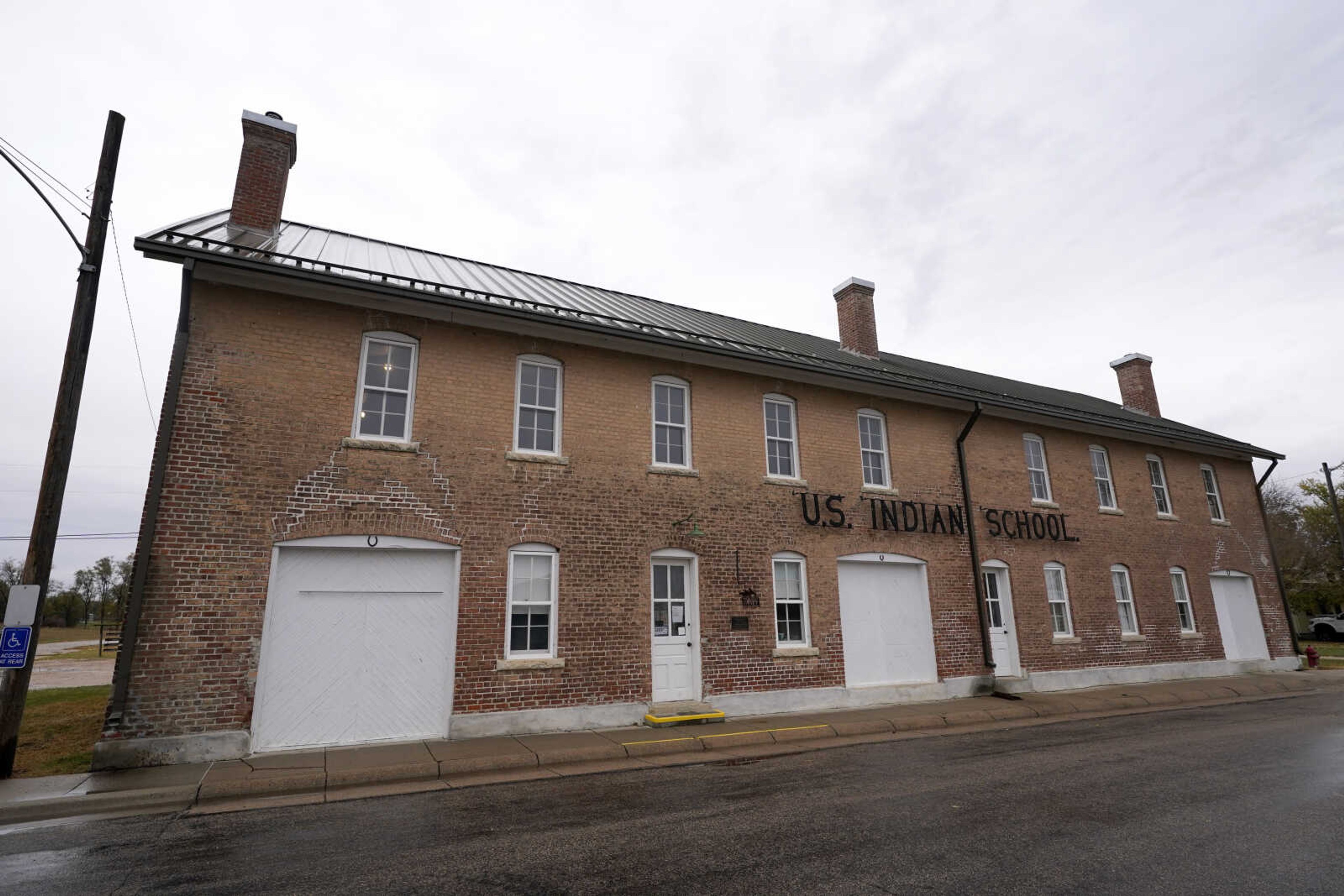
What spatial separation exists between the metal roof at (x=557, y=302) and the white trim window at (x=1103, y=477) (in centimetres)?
85

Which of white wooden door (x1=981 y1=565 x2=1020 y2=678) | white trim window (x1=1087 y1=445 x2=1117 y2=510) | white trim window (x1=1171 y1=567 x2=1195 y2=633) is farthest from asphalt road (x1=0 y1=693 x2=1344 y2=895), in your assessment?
white trim window (x1=1171 y1=567 x2=1195 y2=633)

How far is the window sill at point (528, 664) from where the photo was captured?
950 cm

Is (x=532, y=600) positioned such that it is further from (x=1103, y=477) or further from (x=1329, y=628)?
(x=1329, y=628)

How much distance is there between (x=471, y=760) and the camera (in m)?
7.85

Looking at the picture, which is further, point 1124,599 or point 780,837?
point 1124,599

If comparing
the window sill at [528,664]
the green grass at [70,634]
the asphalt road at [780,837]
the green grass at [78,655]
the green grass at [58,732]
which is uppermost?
the green grass at [70,634]

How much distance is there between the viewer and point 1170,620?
1705 cm

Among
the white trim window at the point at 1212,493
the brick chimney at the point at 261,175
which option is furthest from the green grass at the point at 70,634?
the white trim window at the point at 1212,493

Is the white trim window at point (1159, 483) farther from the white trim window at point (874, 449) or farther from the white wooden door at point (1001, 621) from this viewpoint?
the white trim window at point (874, 449)

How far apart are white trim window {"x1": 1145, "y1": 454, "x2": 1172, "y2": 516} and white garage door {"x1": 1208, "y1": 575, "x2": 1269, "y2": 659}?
2.21 m

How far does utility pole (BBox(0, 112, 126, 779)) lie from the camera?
281 inches

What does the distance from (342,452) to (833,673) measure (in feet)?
29.8

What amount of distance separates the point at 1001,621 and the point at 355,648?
42.3 ft

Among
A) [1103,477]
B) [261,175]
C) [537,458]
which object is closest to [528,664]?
[537,458]
